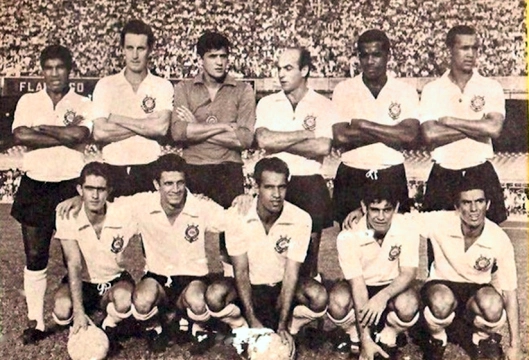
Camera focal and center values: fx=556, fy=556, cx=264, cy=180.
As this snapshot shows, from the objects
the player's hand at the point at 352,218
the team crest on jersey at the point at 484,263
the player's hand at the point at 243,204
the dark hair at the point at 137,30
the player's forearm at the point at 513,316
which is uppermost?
the dark hair at the point at 137,30

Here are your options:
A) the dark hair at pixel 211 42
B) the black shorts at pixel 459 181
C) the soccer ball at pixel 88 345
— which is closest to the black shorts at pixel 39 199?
the soccer ball at pixel 88 345

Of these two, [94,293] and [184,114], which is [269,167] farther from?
[94,293]

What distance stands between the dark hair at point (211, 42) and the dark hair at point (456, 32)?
35.2 inches

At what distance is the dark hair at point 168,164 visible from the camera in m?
2.23

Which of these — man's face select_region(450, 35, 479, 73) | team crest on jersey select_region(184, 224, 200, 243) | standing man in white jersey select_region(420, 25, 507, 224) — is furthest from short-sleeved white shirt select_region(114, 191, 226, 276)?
man's face select_region(450, 35, 479, 73)

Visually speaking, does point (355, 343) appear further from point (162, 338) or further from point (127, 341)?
point (127, 341)

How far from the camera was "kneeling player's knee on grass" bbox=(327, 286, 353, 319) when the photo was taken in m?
2.18

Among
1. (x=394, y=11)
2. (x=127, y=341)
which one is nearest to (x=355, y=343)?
(x=127, y=341)

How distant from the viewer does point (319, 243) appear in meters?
2.22

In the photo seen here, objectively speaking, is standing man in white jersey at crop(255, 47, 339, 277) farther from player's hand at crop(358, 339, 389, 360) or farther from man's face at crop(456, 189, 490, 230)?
man's face at crop(456, 189, 490, 230)

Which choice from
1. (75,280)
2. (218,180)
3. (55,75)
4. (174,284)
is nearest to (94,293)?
(75,280)

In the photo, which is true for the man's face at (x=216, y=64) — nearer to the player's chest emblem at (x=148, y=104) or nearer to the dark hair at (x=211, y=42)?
the dark hair at (x=211, y=42)

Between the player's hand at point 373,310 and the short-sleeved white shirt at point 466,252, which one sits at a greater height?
the short-sleeved white shirt at point 466,252

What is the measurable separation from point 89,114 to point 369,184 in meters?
1.18
